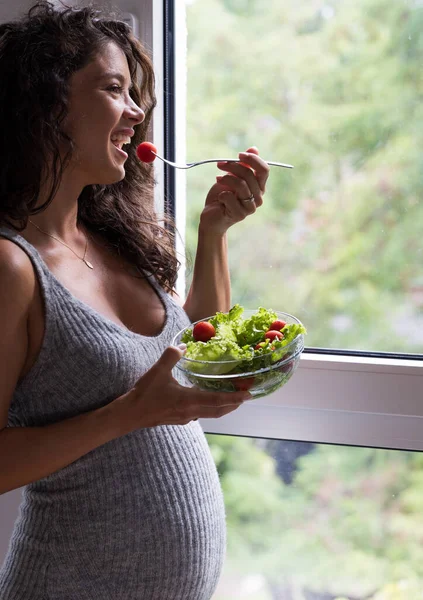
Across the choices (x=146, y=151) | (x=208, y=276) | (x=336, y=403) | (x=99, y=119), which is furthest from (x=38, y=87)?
(x=336, y=403)

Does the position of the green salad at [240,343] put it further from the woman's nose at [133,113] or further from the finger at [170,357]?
the woman's nose at [133,113]

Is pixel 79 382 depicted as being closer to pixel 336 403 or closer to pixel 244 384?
pixel 244 384

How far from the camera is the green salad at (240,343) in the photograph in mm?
988

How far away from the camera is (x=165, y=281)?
1.40 meters

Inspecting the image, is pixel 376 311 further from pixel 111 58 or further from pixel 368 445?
pixel 111 58

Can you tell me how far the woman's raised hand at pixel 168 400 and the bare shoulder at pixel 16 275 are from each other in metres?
0.21

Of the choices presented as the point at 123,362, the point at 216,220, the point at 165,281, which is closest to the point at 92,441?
the point at 123,362

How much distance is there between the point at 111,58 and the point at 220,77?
1.57ft

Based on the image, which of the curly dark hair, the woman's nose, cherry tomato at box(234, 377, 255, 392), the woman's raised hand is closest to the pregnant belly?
the woman's raised hand

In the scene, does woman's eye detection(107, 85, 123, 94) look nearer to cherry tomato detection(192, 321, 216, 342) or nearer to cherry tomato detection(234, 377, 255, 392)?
cherry tomato detection(192, 321, 216, 342)

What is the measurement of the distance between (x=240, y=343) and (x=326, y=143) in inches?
27.3

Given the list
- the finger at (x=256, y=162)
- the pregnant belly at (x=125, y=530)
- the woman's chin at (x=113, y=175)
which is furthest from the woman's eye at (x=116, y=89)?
the pregnant belly at (x=125, y=530)

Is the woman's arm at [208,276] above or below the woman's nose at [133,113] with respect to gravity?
below

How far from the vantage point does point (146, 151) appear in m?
1.31
